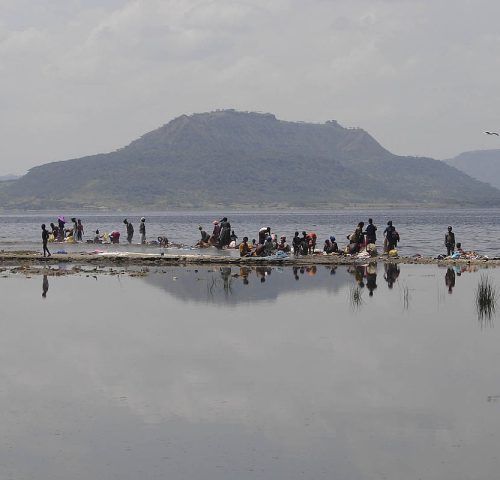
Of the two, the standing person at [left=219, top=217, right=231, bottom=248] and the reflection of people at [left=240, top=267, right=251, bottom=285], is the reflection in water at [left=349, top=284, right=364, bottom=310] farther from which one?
the standing person at [left=219, top=217, right=231, bottom=248]

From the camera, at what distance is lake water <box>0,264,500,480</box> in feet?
41.8

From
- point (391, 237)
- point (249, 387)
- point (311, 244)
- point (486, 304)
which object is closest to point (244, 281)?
point (486, 304)

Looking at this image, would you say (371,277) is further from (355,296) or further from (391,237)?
(391,237)

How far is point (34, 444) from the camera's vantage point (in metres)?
13.5

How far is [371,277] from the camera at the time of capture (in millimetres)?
38281

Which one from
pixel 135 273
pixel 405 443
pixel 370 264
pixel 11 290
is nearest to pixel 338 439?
pixel 405 443

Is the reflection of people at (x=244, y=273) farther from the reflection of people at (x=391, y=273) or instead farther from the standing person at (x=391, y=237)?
the standing person at (x=391, y=237)

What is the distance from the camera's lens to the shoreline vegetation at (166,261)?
4412 centimetres

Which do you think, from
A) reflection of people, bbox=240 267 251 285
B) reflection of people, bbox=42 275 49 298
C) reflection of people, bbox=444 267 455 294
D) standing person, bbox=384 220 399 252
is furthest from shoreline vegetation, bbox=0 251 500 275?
reflection of people, bbox=42 275 49 298

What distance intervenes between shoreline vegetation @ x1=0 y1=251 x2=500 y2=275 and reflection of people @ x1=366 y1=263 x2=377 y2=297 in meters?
1.65

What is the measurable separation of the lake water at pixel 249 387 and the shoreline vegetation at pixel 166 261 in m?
12.9

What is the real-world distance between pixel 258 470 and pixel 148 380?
5.68m

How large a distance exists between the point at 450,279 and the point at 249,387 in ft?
72.4

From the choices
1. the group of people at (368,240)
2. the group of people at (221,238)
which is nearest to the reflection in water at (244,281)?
the group of people at (368,240)
